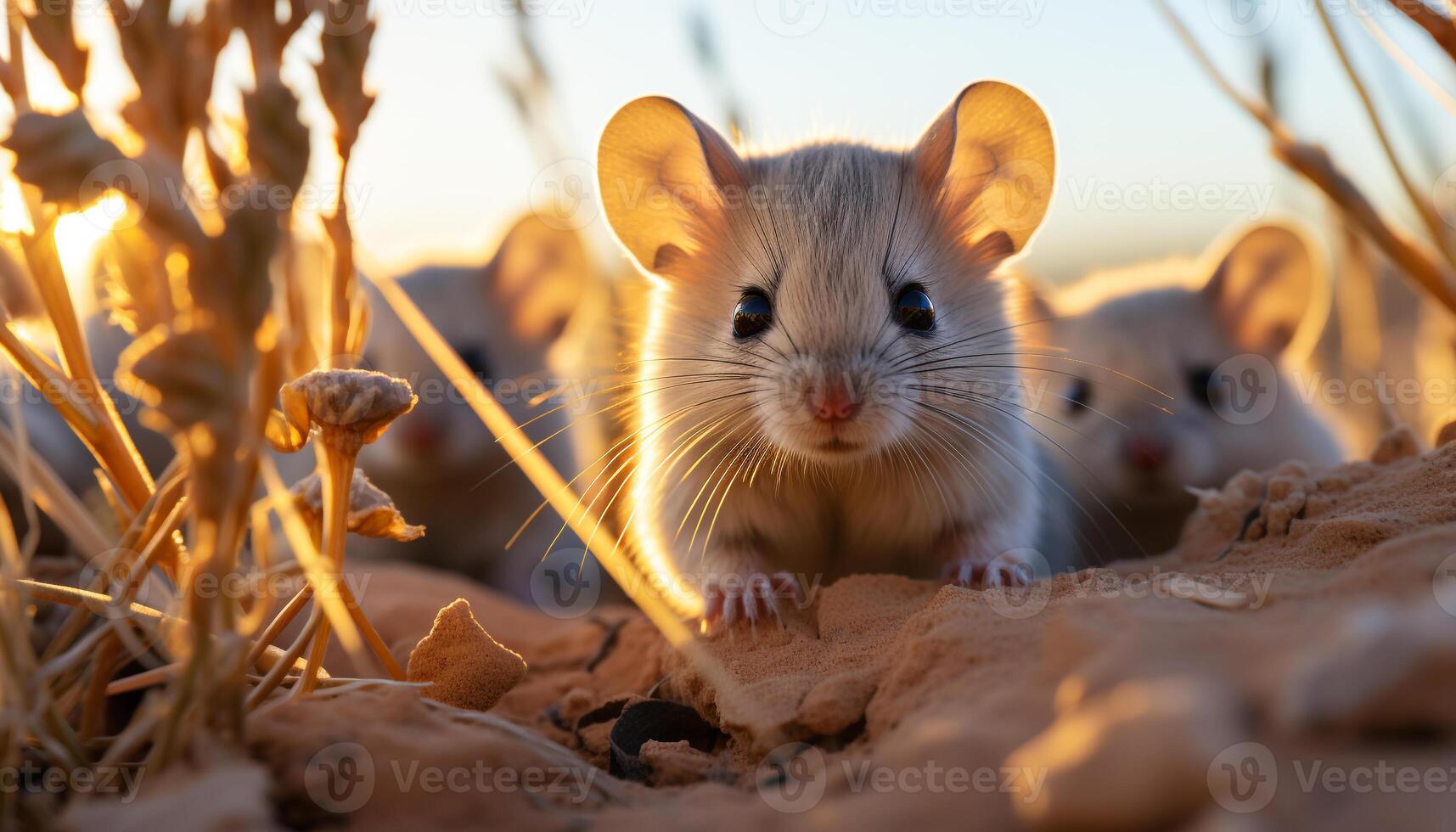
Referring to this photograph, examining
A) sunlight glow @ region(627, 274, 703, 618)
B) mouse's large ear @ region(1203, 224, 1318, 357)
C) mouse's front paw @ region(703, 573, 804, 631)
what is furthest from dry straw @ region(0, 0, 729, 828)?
mouse's large ear @ region(1203, 224, 1318, 357)

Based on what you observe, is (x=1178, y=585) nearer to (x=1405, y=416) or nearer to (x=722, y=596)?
(x=722, y=596)

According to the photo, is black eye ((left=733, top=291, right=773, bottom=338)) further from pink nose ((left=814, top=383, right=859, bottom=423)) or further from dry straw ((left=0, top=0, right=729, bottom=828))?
dry straw ((left=0, top=0, right=729, bottom=828))

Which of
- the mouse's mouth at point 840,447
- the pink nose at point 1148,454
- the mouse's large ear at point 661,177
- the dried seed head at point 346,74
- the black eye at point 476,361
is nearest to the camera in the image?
the dried seed head at point 346,74

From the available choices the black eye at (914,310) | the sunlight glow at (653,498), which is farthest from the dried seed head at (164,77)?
the black eye at (914,310)

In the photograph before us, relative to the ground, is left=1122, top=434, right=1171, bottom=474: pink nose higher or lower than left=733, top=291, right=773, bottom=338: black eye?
lower

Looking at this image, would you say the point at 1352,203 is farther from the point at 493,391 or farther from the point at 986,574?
the point at 493,391

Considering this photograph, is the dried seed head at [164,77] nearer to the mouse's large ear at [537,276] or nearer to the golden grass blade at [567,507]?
the golden grass blade at [567,507]
